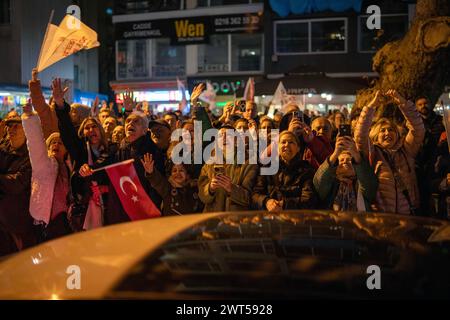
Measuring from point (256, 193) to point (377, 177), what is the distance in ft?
3.43

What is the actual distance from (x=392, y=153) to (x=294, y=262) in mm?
3828

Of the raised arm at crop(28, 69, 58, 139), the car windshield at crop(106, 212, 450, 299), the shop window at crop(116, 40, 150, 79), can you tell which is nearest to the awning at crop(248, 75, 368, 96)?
the raised arm at crop(28, 69, 58, 139)

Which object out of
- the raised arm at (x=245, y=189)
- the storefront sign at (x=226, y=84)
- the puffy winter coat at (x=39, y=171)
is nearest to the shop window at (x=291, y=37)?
the storefront sign at (x=226, y=84)

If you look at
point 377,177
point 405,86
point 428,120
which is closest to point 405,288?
point 377,177

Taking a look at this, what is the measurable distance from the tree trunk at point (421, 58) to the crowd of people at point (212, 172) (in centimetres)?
174

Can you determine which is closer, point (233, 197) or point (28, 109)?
point (233, 197)

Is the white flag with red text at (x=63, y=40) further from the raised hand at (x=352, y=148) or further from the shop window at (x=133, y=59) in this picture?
the shop window at (x=133, y=59)

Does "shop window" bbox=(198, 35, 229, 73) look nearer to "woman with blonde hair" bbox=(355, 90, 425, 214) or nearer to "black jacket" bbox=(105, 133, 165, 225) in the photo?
"black jacket" bbox=(105, 133, 165, 225)

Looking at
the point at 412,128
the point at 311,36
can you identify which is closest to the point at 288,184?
the point at 412,128

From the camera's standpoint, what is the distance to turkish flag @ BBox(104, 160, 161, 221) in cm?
532

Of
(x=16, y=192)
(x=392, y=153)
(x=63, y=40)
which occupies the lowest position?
(x=16, y=192)

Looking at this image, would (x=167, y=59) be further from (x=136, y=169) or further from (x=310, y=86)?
(x=136, y=169)

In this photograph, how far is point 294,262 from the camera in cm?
185
